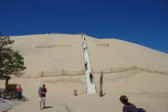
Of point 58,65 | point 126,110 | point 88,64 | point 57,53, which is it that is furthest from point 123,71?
point 126,110

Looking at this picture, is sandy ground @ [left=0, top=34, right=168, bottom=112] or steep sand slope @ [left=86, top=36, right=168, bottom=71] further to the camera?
steep sand slope @ [left=86, top=36, right=168, bottom=71]

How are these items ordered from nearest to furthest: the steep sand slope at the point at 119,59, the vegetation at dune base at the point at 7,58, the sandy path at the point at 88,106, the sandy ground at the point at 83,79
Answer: the sandy path at the point at 88,106 < the sandy ground at the point at 83,79 < the vegetation at dune base at the point at 7,58 < the steep sand slope at the point at 119,59

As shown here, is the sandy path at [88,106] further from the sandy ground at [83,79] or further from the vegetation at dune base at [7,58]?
the vegetation at dune base at [7,58]

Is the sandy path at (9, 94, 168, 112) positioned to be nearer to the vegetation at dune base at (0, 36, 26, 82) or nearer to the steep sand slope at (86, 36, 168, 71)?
the vegetation at dune base at (0, 36, 26, 82)

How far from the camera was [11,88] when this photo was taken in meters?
15.3

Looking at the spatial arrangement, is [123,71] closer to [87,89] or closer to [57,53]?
[87,89]

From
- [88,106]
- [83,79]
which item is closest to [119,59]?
[83,79]

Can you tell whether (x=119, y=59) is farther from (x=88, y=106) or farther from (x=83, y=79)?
(x=88, y=106)

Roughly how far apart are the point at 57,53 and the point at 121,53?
1450cm

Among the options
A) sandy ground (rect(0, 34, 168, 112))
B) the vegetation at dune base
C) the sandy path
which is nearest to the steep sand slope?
sandy ground (rect(0, 34, 168, 112))

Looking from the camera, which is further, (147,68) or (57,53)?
(57,53)

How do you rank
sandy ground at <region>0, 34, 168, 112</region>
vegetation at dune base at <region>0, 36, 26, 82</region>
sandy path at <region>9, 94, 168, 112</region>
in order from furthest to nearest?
vegetation at dune base at <region>0, 36, 26, 82</region>
sandy ground at <region>0, 34, 168, 112</region>
sandy path at <region>9, 94, 168, 112</region>

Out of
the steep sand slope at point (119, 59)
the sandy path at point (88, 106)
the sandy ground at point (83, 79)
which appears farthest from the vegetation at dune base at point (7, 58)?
the steep sand slope at point (119, 59)

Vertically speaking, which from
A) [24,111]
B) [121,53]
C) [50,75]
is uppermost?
[121,53]
